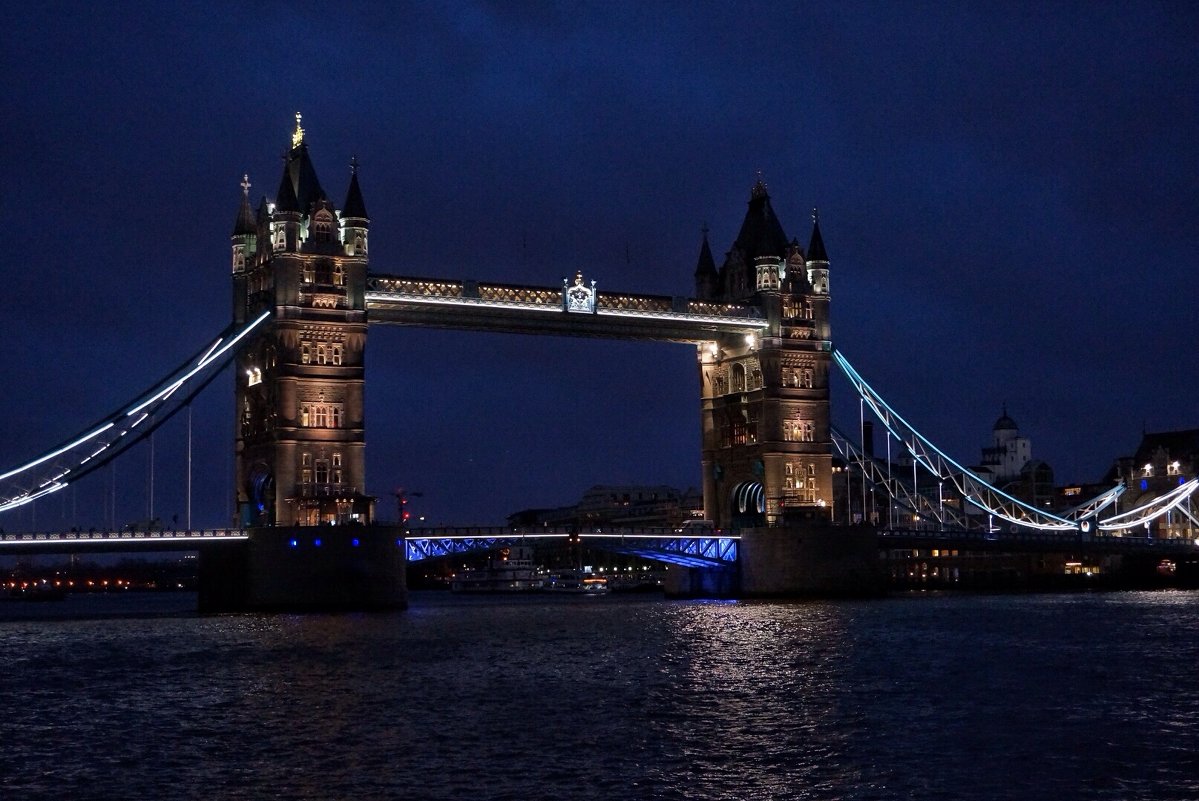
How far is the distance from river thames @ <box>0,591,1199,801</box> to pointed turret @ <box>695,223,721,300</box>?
40.1m

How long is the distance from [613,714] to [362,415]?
46.2 m

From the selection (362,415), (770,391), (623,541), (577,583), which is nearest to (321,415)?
(362,415)

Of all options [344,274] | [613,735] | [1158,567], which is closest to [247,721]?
[613,735]

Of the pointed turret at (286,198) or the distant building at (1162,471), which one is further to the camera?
the distant building at (1162,471)

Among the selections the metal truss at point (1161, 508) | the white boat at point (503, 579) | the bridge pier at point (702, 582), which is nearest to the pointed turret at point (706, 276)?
the bridge pier at point (702, 582)

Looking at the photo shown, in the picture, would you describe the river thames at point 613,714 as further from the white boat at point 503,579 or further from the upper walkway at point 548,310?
the white boat at point 503,579

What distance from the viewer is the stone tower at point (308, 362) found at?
77.4 meters

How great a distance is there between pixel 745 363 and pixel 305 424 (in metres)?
27.5

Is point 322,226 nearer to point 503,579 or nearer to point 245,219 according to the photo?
point 245,219

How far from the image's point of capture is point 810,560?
3516 inches

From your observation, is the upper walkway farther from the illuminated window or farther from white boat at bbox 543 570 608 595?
white boat at bbox 543 570 608 595

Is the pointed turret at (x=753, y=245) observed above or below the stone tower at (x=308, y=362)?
above

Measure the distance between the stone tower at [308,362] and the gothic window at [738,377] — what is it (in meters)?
24.4

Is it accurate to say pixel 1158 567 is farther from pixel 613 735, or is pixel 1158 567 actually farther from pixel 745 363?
pixel 613 735
